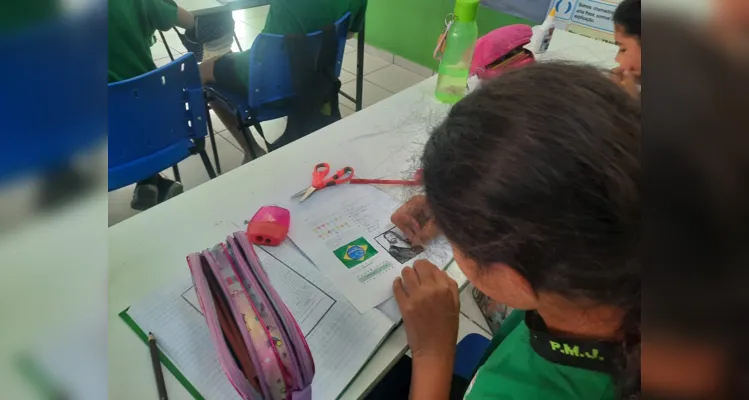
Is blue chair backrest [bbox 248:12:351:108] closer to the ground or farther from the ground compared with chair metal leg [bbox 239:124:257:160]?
farther from the ground

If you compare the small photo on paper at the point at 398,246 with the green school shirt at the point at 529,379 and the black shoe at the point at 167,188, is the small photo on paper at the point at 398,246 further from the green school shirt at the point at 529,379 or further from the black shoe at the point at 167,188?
the black shoe at the point at 167,188

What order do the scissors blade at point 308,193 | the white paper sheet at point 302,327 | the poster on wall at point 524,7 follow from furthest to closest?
the poster on wall at point 524,7, the scissors blade at point 308,193, the white paper sheet at point 302,327

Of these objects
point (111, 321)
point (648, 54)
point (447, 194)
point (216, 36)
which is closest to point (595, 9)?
point (216, 36)

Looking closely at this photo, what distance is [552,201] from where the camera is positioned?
1.62 feet

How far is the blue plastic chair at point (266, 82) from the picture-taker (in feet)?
5.48

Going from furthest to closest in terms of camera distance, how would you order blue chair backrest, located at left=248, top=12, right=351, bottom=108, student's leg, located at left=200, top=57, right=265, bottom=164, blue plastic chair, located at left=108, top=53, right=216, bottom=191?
1. student's leg, located at left=200, top=57, right=265, bottom=164
2. blue chair backrest, located at left=248, top=12, right=351, bottom=108
3. blue plastic chair, located at left=108, top=53, right=216, bottom=191

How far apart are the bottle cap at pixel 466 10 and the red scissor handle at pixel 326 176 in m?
0.54

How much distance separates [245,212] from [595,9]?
180 centimetres

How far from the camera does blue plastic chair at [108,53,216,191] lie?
51.3 inches

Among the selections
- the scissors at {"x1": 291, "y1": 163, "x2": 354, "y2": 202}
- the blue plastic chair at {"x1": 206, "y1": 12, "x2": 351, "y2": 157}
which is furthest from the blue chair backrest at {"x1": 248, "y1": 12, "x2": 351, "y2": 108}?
the scissors at {"x1": 291, "y1": 163, "x2": 354, "y2": 202}

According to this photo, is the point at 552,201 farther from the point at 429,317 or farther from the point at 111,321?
the point at 111,321

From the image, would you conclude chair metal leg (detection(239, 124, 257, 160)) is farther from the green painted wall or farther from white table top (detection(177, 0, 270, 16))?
the green painted wall

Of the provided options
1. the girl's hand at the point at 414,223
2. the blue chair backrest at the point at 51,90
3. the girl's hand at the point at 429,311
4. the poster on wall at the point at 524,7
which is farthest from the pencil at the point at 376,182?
the poster on wall at the point at 524,7

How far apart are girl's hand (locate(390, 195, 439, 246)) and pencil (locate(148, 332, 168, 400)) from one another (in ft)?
1.51
